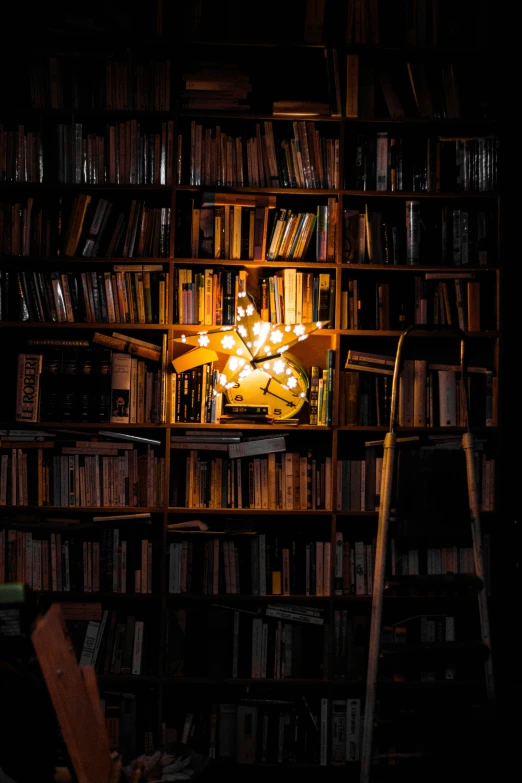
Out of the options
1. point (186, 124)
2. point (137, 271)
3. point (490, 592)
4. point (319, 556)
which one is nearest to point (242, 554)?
point (319, 556)

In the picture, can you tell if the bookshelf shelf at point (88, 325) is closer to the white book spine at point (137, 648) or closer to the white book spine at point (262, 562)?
the white book spine at point (262, 562)

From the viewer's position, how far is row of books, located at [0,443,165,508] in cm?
347

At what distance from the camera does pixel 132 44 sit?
11.4 ft

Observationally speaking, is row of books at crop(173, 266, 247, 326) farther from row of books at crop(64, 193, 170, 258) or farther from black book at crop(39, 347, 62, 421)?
black book at crop(39, 347, 62, 421)

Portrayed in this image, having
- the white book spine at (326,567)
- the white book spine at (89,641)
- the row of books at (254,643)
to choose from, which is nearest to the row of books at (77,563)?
the white book spine at (89,641)

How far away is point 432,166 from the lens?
354 cm

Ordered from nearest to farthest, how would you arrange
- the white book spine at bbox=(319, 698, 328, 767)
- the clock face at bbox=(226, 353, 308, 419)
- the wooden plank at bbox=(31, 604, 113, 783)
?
the wooden plank at bbox=(31, 604, 113, 783), the white book spine at bbox=(319, 698, 328, 767), the clock face at bbox=(226, 353, 308, 419)

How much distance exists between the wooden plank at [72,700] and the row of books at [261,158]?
83.2 inches

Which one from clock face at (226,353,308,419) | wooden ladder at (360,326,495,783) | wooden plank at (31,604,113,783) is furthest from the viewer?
clock face at (226,353,308,419)

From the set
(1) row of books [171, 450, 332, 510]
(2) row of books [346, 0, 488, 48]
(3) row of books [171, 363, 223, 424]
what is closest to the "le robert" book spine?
(3) row of books [171, 363, 223, 424]

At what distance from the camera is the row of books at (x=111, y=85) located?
3492mm

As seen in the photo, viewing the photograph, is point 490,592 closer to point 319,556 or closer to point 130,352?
point 319,556

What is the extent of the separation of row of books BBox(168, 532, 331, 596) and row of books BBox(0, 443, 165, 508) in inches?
11.9

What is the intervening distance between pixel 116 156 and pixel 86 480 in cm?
151
